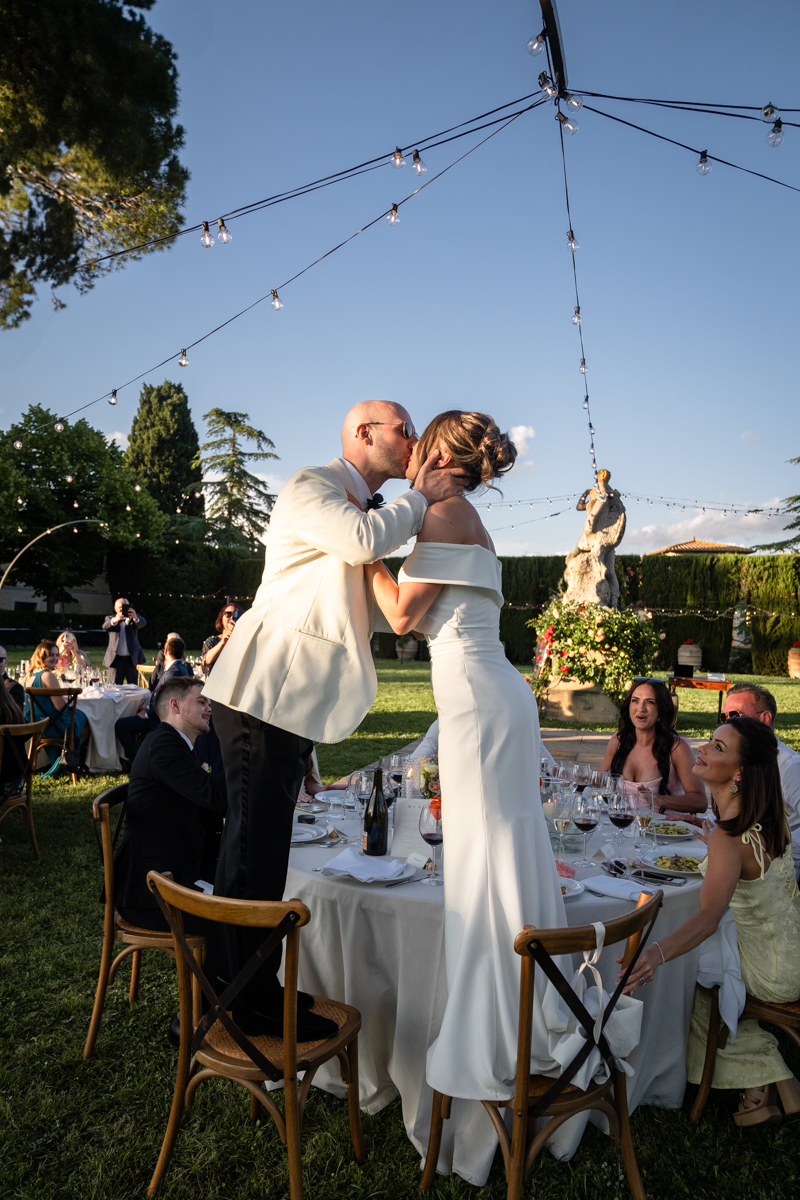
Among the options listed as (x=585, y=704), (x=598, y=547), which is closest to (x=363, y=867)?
(x=585, y=704)

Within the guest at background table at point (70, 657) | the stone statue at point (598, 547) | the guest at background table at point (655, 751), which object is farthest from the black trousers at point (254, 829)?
the stone statue at point (598, 547)

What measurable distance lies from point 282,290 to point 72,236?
2.87 m

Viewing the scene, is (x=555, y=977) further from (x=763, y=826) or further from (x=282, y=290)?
(x=282, y=290)

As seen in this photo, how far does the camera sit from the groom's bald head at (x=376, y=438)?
88.9 inches

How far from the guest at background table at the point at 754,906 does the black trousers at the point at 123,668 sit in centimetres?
930

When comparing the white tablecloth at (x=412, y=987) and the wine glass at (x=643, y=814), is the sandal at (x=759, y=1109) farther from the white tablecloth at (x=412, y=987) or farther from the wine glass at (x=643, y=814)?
the wine glass at (x=643, y=814)

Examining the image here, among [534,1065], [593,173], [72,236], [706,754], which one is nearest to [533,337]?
[593,173]

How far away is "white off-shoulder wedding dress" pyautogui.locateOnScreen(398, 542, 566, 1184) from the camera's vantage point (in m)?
1.87

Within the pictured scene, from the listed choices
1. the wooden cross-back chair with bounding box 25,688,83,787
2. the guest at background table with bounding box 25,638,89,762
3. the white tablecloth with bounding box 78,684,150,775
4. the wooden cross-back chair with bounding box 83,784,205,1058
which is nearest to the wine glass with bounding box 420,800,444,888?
the wooden cross-back chair with bounding box 83,784,205,1058

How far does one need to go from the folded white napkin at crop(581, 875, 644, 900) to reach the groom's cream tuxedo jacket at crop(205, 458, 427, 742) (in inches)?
35.7

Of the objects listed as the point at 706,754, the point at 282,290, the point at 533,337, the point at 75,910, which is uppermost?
the point at 533,337

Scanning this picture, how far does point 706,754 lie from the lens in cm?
243

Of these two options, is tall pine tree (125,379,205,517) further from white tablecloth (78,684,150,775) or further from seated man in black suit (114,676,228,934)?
seated man in black suit (114,676,228,934)

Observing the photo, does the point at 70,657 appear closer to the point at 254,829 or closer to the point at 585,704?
the point at 254,829
